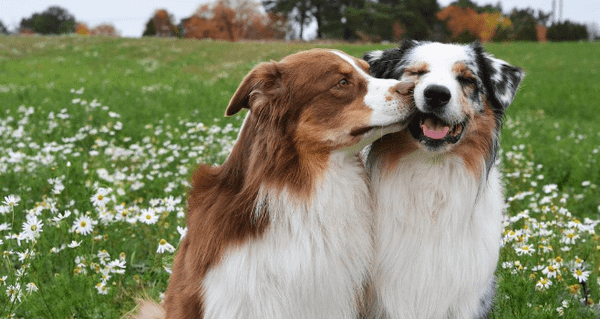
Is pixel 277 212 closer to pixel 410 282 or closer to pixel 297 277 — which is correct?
pixel 297 277

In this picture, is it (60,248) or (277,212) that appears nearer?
(277,212)

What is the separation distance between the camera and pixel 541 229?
4.92m

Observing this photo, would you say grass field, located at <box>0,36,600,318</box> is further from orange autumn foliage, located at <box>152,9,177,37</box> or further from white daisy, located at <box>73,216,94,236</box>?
orange autumn foliage, located at <box>152,9,177,37</box>

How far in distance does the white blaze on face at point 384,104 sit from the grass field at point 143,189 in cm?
177

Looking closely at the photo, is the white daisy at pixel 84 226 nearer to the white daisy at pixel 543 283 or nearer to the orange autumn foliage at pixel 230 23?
the white daisy at pixel 543 283

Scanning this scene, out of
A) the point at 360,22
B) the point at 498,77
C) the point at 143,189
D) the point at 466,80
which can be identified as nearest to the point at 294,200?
the point at 466,80

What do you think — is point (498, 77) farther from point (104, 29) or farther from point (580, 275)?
point (104, 29)

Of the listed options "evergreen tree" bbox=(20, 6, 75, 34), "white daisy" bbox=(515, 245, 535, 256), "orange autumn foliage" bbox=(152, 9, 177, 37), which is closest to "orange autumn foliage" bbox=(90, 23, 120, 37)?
"evergreen tree" bbox=(20, 6, 75, 34)

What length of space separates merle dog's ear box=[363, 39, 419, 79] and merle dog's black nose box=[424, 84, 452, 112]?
586mm

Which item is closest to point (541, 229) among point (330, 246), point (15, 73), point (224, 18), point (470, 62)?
point (470, 62)

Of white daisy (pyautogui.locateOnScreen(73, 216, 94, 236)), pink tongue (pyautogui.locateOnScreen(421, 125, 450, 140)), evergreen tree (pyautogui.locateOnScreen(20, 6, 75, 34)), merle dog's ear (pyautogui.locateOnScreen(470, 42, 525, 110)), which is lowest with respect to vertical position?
evergreen tree (pyautogui.locateOnScreen(20, 6, 75, 34))

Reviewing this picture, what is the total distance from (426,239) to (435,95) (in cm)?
87

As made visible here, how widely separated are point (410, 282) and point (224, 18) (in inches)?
2335

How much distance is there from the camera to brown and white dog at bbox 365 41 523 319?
11.5 feet
